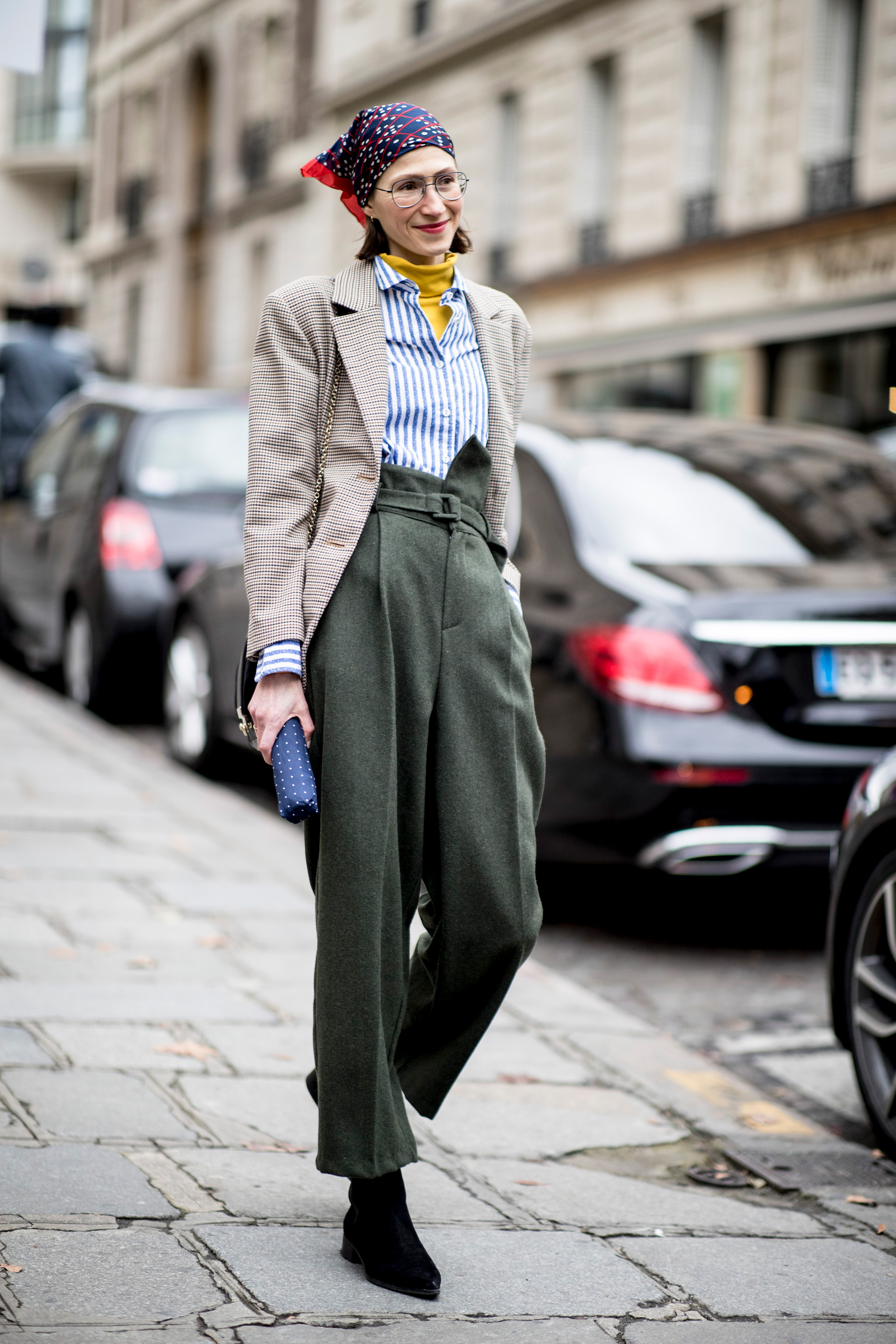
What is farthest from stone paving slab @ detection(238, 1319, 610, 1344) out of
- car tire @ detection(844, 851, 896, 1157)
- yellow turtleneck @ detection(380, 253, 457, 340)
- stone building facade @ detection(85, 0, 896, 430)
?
stone building facade @ detection(85, 0, 896, 430)

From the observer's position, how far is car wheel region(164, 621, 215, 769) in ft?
25.5

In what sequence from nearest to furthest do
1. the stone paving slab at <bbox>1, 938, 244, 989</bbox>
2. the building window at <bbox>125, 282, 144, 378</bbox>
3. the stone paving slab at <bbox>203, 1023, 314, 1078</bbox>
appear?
the stone paving slab at <bbox>203, 1023, 314, 1078</bbox>, the stone paving slab at <bbox>1, 938, 244, 989</bbox>, the building window at <bbox>125, 282, 144, 378</bbox>

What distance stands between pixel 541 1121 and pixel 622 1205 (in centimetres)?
45

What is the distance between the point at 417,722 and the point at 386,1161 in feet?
2.25

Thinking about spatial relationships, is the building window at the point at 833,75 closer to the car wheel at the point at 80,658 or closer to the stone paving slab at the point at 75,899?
the car wheel at the point at 80,658

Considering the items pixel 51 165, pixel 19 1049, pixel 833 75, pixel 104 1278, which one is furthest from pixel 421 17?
pixel 104 1278

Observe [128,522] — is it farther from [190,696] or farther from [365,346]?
[365,346]

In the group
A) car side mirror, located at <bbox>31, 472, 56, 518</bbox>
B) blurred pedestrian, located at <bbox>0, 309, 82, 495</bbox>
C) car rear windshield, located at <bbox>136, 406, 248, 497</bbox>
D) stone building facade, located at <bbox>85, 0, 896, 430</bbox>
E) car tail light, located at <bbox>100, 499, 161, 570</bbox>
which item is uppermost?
stone building facade, located at <bbox>85, 0, 896, 430</bbox>

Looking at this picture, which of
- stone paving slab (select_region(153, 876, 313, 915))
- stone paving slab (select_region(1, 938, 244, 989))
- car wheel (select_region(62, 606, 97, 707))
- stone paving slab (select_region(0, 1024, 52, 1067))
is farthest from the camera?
car wheel (select_region(62, 606, 97, 707))

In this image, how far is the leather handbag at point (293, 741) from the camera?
2.75 m

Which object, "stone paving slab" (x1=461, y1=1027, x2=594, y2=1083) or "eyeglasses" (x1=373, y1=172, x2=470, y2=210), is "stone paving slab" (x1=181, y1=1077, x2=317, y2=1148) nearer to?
"stone paving slab" (x1=461, y1=1027, x2=594, y2=1083)

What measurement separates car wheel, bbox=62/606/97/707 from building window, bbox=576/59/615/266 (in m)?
14.5

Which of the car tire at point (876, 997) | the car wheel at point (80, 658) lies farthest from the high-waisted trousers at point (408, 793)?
the car wheel at point (80, 658)

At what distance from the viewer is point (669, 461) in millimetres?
6090
